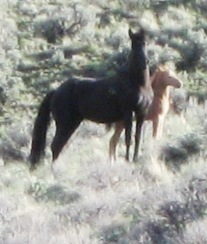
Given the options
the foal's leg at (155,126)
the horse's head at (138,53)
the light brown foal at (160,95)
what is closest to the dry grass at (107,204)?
the horse's head at (138,53)

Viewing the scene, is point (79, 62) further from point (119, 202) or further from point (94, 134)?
point (119, 202)

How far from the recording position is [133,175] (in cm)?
1214

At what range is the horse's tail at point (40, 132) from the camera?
52.3 feet

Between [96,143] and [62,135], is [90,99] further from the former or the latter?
[96,143]

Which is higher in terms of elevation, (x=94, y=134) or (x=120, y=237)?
(x=120, y=237)

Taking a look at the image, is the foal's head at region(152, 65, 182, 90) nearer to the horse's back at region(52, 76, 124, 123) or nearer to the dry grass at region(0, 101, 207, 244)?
the horse's back at region(52, 76, 124, 123)

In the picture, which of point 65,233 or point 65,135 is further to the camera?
point 65,135

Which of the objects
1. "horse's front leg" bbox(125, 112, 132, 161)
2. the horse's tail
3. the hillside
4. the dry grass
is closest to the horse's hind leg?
the hillside

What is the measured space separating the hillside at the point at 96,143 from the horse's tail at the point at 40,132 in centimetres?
20

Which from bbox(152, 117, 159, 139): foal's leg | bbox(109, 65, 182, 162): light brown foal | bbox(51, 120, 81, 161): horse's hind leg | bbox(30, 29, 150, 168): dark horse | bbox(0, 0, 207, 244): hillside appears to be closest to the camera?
bbox(0, 0, 207, 244): hillside

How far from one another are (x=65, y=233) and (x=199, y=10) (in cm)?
2218

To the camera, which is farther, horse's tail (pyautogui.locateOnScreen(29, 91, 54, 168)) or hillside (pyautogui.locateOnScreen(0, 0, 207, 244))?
horse's tail (pyautogui.locateOnScreen(29, 91, 54, 168))

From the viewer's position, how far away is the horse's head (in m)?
15.3

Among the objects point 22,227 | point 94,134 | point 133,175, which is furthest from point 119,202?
point 94,134
